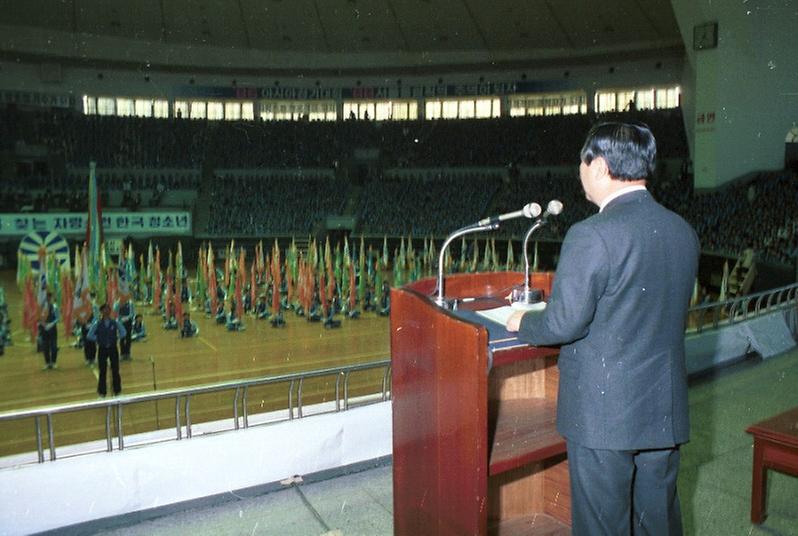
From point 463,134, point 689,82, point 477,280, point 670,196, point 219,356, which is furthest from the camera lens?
point 463,134

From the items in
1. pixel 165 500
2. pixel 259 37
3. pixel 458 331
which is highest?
pixel 259 37

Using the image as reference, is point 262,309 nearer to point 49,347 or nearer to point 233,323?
point 233,323

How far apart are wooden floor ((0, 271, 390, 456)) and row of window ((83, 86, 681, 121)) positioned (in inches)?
486

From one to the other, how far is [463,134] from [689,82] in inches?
283

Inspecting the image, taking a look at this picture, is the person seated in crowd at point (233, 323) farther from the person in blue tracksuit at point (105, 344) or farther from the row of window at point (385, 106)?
the row of window at point (385, 106)

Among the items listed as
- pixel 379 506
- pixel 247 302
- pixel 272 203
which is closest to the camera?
pixel 379 506

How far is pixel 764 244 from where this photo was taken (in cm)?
1127

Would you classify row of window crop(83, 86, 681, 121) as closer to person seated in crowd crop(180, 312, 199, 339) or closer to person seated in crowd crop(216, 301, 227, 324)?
person seated in crowd crop(216, 301, 227, 324)

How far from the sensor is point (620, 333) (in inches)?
56.6

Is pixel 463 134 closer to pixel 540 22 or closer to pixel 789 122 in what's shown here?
pixel 540 22

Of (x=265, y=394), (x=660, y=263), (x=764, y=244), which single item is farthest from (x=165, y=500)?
(x=764, y=244)

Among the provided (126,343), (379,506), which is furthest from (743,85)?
(379,506)

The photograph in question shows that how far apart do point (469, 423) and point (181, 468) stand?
2.02 meters

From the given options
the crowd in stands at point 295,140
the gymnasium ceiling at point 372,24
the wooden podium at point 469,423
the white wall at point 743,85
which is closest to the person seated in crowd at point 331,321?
the wooden podium at point 469,423
